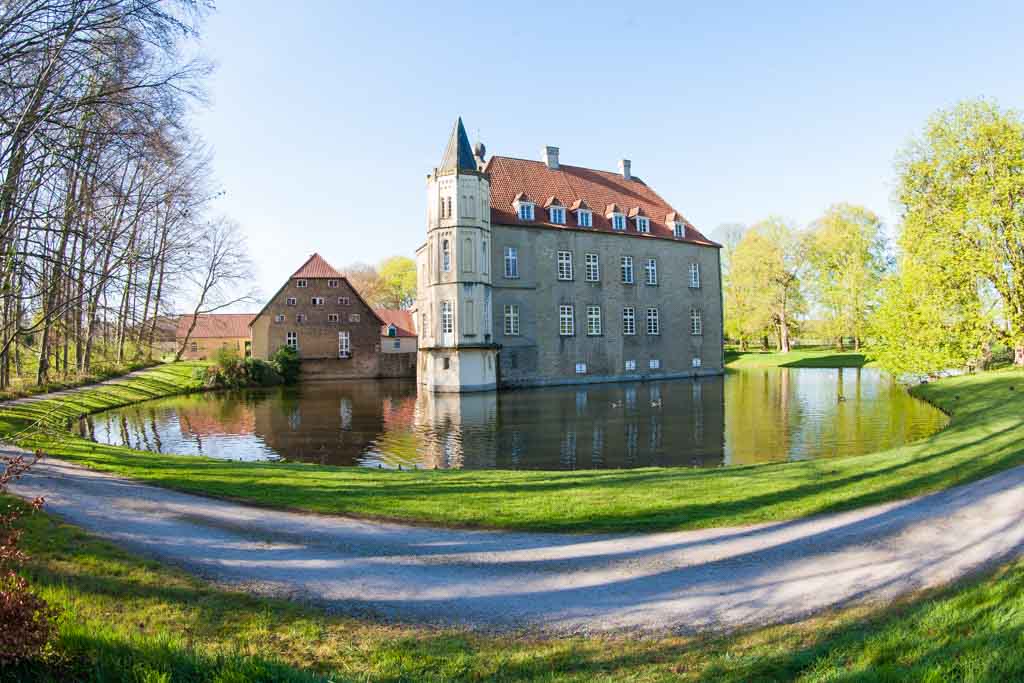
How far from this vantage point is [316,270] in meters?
52.5

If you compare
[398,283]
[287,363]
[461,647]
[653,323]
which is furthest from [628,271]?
[398,283]

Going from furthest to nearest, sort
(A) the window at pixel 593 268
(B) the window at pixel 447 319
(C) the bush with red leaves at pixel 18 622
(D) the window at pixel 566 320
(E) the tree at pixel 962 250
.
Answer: (A) the window at pixel 593 268
(D) the window at pixel 566 320
(B) the window at pixel 447 319
(E) the tree at pixel 962 250
(C) the bush with red leaves at pixel 18 622

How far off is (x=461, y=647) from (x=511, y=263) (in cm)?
3618

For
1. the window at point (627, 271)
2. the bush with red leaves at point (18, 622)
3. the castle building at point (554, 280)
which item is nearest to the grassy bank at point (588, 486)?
the bush with red leaves at point (18, 622)

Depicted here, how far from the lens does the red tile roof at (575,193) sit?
4162 centimetres

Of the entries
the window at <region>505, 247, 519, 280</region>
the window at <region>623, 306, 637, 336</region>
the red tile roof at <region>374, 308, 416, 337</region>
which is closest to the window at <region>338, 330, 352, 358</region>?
the red tile roof at <region>374, 308, 416, 337</region>

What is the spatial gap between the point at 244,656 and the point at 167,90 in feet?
45.9

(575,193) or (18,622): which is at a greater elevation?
(575,193)

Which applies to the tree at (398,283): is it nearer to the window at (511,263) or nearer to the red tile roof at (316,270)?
the red tile roof at (316,270)

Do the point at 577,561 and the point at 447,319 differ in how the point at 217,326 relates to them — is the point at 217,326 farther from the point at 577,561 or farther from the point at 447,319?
the point at 577,561

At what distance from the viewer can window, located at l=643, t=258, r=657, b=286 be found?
4634cm

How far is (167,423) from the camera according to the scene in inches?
986

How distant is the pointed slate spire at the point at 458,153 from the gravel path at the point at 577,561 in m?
31.0

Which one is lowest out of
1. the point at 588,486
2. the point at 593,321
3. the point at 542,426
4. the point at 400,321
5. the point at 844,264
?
the point at 542,426
